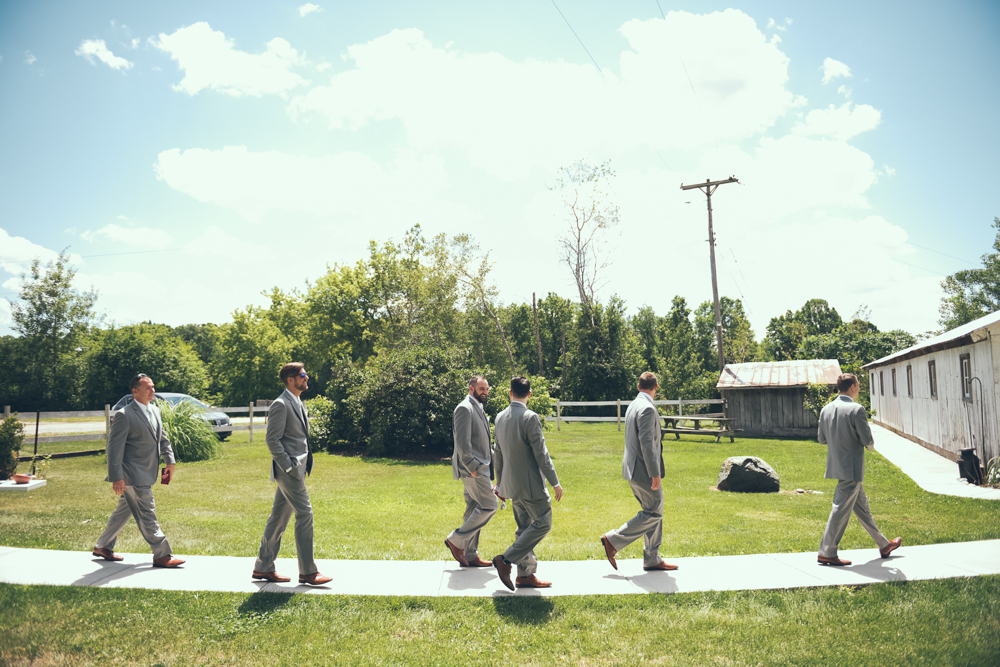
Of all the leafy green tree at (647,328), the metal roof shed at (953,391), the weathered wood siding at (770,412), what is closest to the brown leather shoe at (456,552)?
the metal roof shed at (953,391)

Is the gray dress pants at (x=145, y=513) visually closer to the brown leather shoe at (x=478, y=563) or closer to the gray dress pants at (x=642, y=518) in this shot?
the brown leather shoe at (x=478, y=563)

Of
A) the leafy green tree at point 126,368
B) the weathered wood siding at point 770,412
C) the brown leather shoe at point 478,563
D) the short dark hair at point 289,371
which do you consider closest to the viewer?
the short dark hair at point 289,371

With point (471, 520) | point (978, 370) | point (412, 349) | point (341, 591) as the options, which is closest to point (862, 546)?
point (471, 520)

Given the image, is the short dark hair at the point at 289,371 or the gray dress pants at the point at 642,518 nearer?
the short dark hair at the point at 289,371

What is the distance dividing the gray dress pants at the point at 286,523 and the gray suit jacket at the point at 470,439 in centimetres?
147

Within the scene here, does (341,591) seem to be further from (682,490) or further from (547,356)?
(547,356)

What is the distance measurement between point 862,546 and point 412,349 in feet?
46.9

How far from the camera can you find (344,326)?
4638cm

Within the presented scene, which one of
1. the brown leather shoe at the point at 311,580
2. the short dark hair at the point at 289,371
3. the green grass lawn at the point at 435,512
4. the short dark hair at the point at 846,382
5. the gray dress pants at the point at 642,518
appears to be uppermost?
the short dark hair at the point at 289,371

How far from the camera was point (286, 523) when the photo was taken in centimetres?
545

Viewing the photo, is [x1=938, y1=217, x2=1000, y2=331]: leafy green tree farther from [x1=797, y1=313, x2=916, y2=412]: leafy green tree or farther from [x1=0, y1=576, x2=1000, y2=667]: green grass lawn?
[x1=0, y1=576, x2=1000, y2=667]: green grass lawn

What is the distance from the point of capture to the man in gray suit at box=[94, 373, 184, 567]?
601 centimetres

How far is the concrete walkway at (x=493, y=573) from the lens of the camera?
5.49 m

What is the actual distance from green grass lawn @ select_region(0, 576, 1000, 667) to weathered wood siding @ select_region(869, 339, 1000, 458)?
8.50 metres
